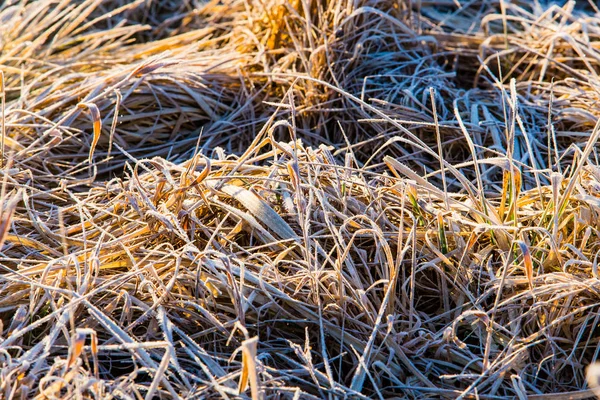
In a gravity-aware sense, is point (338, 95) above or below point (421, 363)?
above

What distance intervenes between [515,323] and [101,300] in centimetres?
81

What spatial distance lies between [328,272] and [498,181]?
28.5 inches

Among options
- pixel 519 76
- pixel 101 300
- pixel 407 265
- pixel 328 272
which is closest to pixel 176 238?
pixel 101 300

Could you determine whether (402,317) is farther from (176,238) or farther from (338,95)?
(338,95)

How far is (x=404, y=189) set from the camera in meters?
1.38

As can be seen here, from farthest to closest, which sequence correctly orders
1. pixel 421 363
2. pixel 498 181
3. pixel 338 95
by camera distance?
pixel 338 95 → pixel 498 181 → pixel 421 363

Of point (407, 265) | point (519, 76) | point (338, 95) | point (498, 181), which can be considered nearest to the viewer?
point (407, 265)

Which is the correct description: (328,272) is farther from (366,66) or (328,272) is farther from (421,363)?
(366,66)

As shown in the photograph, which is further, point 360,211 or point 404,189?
point 360,211

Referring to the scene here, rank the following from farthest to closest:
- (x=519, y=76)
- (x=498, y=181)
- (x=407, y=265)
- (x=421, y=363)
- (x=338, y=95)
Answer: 1. (x=519, y=76)
2. (x=338, y=95)
3. (x=498, y=181)
4. (x=407, y=265)
5. (x=421, y=363)

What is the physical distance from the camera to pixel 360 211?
149 centimetres

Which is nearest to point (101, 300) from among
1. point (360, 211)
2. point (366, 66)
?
point (360, 211)

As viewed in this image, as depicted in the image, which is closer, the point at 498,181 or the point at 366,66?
the point at 498,181

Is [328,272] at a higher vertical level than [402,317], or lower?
higher
